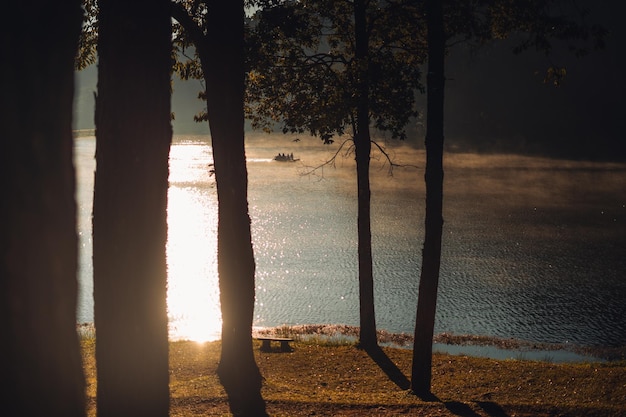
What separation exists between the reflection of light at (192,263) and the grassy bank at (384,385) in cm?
956

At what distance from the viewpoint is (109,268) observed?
625cm

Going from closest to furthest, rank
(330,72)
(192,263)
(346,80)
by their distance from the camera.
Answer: (346,80), (330,72), (192,263)

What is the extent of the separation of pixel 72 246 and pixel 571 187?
250ft

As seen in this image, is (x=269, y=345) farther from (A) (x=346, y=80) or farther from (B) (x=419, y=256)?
(B) (x=419, y=256)

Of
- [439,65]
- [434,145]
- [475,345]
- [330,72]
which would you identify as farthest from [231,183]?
[475,345]

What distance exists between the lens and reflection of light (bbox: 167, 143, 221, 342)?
3120 centimetres

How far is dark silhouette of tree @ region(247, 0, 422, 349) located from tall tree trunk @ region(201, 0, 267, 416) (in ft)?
15.0

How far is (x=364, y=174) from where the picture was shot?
19750 millimetres

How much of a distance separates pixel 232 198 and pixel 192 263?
103 feet

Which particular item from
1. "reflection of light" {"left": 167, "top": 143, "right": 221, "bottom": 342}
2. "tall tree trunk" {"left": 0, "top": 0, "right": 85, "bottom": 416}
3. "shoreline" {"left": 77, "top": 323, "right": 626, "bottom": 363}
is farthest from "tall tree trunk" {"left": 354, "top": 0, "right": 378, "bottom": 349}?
"tall tree trunk" {"left": 0, "top": 0, "right": 85, "bottom": 416}

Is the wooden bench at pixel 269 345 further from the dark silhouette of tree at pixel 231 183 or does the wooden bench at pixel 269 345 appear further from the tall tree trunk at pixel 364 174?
the dark silhouette of tree at pixel 231 183

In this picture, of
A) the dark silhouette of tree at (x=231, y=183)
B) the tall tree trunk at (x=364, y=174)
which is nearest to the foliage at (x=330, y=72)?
the tall tree trunk at (x=364, y=174)

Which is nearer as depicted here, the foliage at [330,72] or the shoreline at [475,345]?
the foliage at [330,72]

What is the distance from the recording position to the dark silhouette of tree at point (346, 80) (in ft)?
61.7
